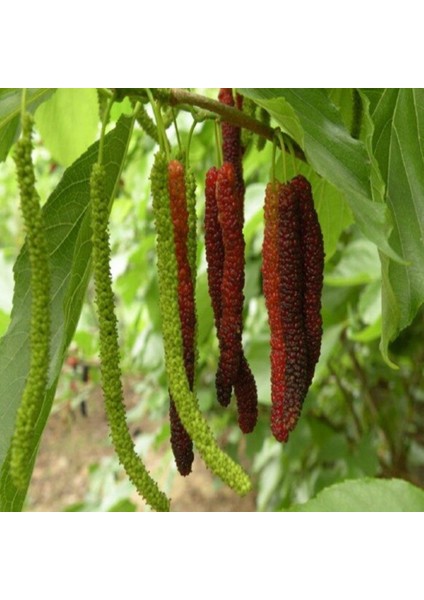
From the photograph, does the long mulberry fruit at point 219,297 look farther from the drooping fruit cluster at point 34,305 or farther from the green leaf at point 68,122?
the green leaf at point 68,122

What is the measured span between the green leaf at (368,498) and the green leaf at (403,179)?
14 centimetres

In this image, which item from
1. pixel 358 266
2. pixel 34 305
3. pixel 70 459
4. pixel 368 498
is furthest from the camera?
pixel 70 459

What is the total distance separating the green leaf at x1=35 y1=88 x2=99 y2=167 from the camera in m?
0.98

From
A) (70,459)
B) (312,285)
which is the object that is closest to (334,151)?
(312,285)

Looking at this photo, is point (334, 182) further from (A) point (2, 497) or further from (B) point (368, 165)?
(A) point (2, 497)

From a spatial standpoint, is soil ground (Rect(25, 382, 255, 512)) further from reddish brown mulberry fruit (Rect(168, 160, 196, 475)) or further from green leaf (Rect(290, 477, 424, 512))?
reddish brown mulberry fruit (Rect(168, 160, 196, 475))

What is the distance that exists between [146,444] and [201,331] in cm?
99

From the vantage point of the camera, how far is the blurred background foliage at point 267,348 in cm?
131

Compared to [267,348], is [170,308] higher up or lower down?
higher up

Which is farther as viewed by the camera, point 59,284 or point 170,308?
point 59,284

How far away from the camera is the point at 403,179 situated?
76 cm

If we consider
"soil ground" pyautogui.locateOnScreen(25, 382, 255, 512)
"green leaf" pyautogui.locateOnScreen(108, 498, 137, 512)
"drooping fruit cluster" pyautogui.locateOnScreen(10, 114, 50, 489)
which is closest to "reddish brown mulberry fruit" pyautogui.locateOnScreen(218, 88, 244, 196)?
"drooping fruit cluster" pyautogui.locateOnScreen(10, 114, 50, 489)

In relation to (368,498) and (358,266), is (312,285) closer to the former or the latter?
(368,498)

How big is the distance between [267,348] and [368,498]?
1.98 ft
